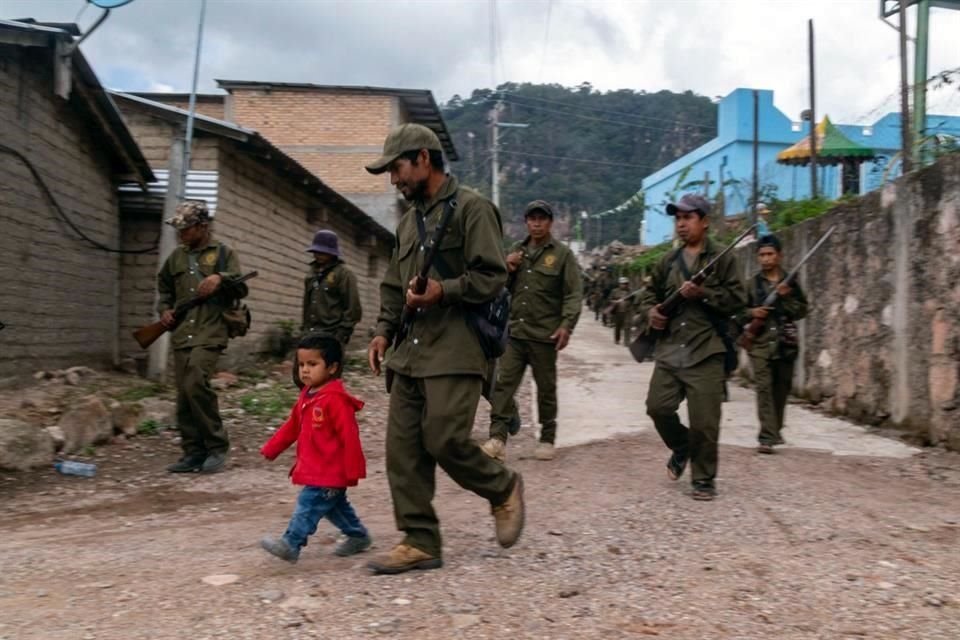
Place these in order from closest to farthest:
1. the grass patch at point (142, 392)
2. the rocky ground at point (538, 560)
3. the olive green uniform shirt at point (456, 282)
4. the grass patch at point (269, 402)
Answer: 1. the rocky ground at point (538, 560)
2. the olive green uniform shirt at point (456, 282)
3. the grass patch at point (142, 392)
4. the grass patch at point (269, 402)

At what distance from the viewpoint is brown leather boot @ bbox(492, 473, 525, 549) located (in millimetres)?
3756

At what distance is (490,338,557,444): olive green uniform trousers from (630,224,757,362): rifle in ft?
2.94

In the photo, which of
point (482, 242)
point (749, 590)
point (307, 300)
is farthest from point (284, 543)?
point (307, 300)

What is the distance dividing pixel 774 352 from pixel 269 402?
4.78 meters

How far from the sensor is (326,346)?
3.84 m

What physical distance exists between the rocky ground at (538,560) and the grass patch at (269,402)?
6.48 ft

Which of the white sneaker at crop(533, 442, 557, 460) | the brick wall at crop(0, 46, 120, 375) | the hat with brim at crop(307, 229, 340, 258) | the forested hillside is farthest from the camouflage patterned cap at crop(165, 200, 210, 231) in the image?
the forested hillside

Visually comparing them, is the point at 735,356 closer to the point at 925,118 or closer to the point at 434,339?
the point at 434,339

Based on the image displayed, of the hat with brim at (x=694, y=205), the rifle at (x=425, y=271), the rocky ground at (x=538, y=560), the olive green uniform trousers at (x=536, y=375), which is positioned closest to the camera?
the rocky ground at (x=538, y=560)

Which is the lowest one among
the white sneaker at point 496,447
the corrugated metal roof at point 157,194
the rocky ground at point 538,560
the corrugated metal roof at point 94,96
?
the rocky ground at point 538,560

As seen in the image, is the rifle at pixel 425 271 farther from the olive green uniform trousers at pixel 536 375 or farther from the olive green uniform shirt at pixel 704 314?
the olive green uniform trousers at pixel 536 375

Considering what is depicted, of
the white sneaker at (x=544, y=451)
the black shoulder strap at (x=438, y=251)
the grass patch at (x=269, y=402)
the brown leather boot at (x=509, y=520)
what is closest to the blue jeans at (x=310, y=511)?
the brown leather boot at (x=509, y=520)

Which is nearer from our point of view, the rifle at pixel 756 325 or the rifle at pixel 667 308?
the rifle at pixel 667 308

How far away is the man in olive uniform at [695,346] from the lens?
16.4ft
